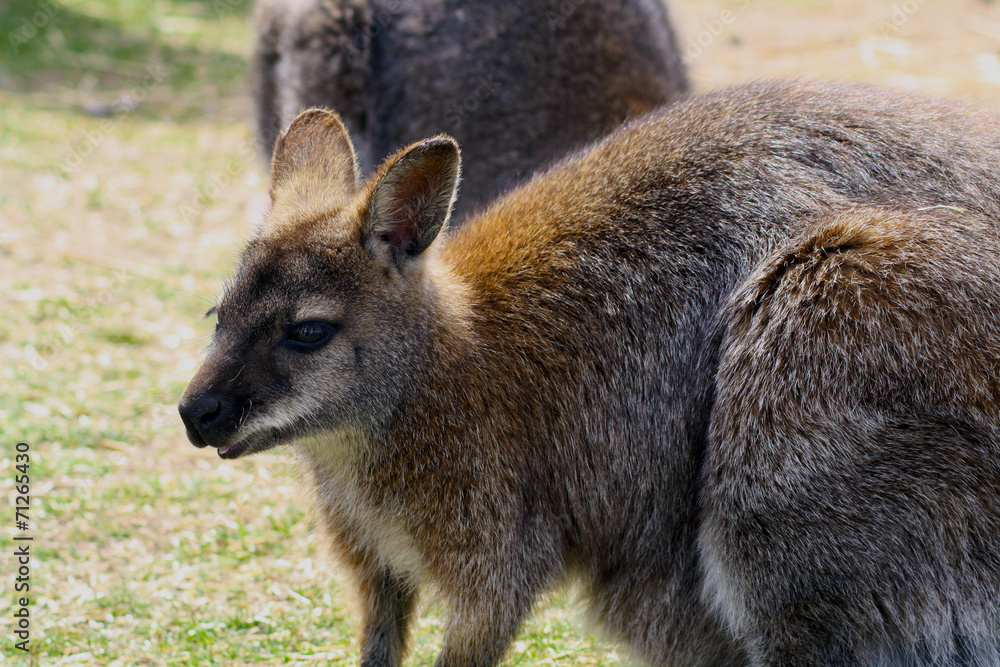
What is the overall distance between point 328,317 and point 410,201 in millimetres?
419

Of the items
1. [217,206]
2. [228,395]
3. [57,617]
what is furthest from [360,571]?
[217,206]

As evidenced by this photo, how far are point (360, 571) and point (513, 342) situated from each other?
91 cm

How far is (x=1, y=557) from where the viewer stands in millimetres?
3951

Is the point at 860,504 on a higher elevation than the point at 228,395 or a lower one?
lower

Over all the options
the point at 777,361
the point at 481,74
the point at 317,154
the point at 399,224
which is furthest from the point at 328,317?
the point at 481,74

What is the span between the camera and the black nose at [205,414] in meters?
2.90

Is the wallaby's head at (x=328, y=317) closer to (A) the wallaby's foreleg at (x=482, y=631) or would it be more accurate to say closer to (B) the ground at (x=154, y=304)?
(B) the ground at (x=154, y=304)

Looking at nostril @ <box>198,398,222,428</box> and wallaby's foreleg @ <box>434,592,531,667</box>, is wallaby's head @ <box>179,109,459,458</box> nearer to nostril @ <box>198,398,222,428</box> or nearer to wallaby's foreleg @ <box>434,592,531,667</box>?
nostril @ <box>198,398,222,428</box>

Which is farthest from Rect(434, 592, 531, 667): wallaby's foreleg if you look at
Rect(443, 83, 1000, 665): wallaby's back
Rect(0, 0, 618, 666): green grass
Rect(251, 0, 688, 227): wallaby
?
Rect(251, 0, 688, 227): wallaby

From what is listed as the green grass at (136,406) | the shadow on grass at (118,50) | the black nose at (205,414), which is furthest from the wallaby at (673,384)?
the shadow on grass at (118,50)

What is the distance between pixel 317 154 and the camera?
11.8 ft

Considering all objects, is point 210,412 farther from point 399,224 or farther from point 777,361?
point 777,361

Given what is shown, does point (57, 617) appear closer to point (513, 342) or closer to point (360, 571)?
point (360, 571)

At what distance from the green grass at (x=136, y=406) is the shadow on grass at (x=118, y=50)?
0.13 feet
